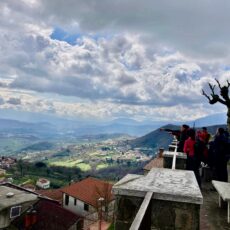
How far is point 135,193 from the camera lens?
3.54 m

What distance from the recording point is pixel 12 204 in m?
31.0

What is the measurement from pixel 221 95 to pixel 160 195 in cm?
1043

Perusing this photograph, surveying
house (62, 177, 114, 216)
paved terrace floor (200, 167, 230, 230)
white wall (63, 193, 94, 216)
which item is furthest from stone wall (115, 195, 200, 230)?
white wall (63, 193, 94, 216)

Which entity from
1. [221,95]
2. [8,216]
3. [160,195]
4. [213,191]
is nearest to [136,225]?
[160,195]

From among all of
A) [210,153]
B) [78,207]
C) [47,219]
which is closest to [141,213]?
[210,153]

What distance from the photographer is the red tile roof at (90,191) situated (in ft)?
149

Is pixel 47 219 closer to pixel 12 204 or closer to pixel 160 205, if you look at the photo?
pixel 12 204

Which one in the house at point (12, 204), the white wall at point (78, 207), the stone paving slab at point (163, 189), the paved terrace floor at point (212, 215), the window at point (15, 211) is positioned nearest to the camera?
the stone paving slab at point (163, 189)

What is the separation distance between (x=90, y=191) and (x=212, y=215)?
43260 millimetres

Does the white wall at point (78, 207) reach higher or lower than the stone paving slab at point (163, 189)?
lower

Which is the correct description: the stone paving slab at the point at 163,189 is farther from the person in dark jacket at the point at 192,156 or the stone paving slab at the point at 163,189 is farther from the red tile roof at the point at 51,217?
the red tile roof at the point at 51,217

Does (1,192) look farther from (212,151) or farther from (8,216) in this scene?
(212,151)

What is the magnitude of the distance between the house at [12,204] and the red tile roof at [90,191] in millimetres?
12476

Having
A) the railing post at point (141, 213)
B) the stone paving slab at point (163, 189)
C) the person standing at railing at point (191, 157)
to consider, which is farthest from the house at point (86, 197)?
the railing post at point (141, 213)
